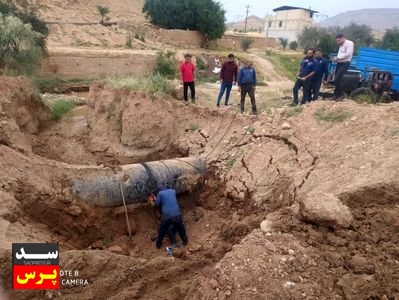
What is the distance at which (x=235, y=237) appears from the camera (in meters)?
6.17

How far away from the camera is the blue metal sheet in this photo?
1085cm

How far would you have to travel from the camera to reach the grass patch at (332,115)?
315 inches

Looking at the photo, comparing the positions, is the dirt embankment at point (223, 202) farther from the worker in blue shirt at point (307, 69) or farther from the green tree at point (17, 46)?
the green tree at point (17, 46)

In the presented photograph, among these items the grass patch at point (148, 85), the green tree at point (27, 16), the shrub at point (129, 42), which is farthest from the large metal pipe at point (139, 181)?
the shrub at point (129, 42)

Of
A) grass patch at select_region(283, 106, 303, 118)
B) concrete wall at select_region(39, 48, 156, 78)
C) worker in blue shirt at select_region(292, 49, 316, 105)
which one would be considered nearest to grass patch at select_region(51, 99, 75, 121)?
grass patch at select_region(283, 106, 303, 118)

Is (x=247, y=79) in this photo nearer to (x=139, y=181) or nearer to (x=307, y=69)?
(x=307, y=69)

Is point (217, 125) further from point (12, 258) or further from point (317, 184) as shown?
point (12, 258)

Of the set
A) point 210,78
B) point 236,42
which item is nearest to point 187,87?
point 210,78

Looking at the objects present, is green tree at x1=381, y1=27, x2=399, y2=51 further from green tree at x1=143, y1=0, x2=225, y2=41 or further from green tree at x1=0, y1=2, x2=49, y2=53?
green tree at x1=0, y1=2, x2=49, y2=53

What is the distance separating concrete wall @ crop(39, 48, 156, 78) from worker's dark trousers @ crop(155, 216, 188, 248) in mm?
13938

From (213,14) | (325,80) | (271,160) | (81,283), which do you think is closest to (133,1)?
(213,14)

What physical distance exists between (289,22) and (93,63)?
46.2m

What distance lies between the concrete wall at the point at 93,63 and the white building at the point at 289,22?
39.3 metres

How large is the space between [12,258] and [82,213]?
2534mm
